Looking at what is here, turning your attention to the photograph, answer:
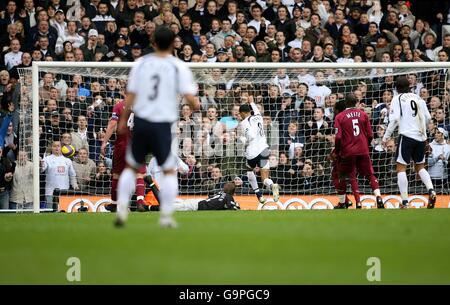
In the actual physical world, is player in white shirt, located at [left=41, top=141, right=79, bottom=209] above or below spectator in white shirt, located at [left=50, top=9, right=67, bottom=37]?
below

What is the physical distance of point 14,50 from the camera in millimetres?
23188

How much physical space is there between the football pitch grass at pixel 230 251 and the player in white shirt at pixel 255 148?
580cm

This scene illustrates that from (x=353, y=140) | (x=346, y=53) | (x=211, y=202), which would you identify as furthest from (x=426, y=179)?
(x=346, y=53)

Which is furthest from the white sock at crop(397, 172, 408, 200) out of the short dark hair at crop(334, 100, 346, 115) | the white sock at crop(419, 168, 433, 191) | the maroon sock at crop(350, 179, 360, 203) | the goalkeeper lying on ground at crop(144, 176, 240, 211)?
the goalkeeper lying on ground at crop(144, 176, 240, 211)

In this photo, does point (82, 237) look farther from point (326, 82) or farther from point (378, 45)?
point (378, 45)

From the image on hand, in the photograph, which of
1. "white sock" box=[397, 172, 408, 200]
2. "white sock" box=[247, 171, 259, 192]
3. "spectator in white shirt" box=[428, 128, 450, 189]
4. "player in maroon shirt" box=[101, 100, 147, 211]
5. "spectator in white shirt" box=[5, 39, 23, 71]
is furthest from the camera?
"spectator in white shirt" box=[5, 39, 23, 71]

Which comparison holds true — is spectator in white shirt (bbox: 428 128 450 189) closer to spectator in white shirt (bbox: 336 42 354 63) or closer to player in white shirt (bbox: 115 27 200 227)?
spectator in white shirt (bbox: 336 42 354 63)

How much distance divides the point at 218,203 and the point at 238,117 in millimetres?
3133

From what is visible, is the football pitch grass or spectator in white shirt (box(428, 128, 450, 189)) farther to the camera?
spectator in white shirt (box(428, 128, 450, 189))

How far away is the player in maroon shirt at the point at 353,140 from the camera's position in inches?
735

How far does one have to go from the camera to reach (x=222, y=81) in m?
21.3

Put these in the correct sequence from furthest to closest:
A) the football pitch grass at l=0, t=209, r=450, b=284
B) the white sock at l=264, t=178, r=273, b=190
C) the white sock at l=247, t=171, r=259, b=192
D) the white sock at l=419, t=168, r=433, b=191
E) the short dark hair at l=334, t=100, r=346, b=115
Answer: the white sock at l=247, t=171, r=259, b=192 → the white sock at l=264, t=178, r=273, b=190 → the short dark hair at l=334, t=100, r=346, b=115 → the white sock at l=419, t=168, r=433, b=191 → the football pitch grass at l=0, t=209, r=450, b=284

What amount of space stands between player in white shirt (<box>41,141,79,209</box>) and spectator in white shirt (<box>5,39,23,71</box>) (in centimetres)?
388

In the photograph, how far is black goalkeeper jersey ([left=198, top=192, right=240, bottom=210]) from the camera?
61.1ft
